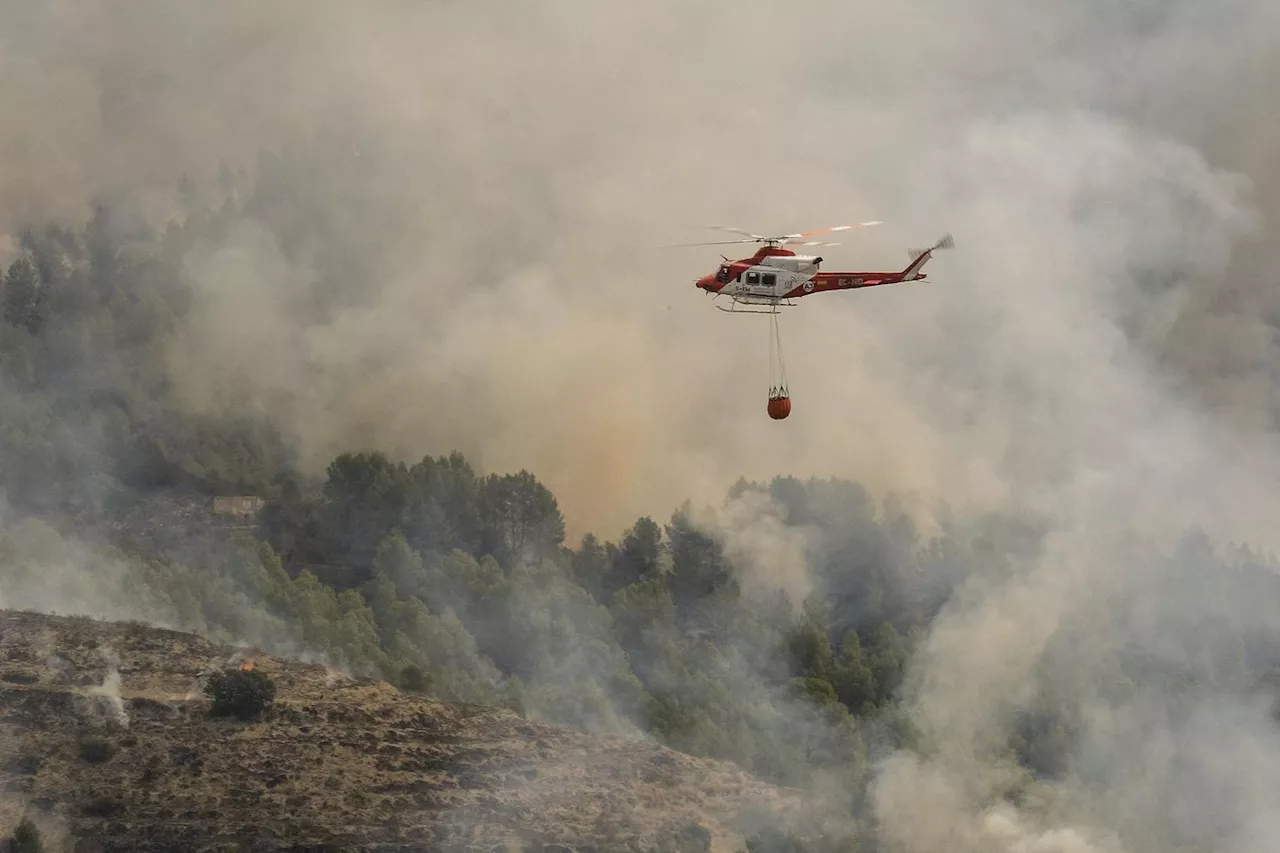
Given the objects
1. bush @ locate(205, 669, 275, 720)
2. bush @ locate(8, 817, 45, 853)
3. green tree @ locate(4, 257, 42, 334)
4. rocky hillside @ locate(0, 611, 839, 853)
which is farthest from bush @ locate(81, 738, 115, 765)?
green tree @ locate(4, 257, 42, 334)

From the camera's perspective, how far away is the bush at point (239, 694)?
81.9 m

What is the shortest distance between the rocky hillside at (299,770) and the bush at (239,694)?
0.53m

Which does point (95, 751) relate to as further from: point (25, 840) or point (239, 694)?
point (239, 694)

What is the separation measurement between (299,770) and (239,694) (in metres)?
4.60

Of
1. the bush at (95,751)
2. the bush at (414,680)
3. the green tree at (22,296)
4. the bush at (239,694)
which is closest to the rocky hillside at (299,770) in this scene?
the bush at (95,751)

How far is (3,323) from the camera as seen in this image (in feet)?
356

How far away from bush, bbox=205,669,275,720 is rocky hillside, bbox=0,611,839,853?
532mm

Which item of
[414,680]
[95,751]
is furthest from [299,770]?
[414,680]

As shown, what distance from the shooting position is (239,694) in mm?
82250

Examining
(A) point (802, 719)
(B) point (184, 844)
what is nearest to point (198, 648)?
(B) point (184, 844)

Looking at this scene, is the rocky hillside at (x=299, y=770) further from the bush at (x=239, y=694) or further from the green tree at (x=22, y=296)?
the green tree at (x=22, y=296)

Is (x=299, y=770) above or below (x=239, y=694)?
below

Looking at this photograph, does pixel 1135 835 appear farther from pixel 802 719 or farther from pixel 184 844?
pixel 184 844

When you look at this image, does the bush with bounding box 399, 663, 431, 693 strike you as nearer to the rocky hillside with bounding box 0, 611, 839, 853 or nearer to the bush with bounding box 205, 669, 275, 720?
the rocky hillside with bounding box 0, 611, 839, 853
